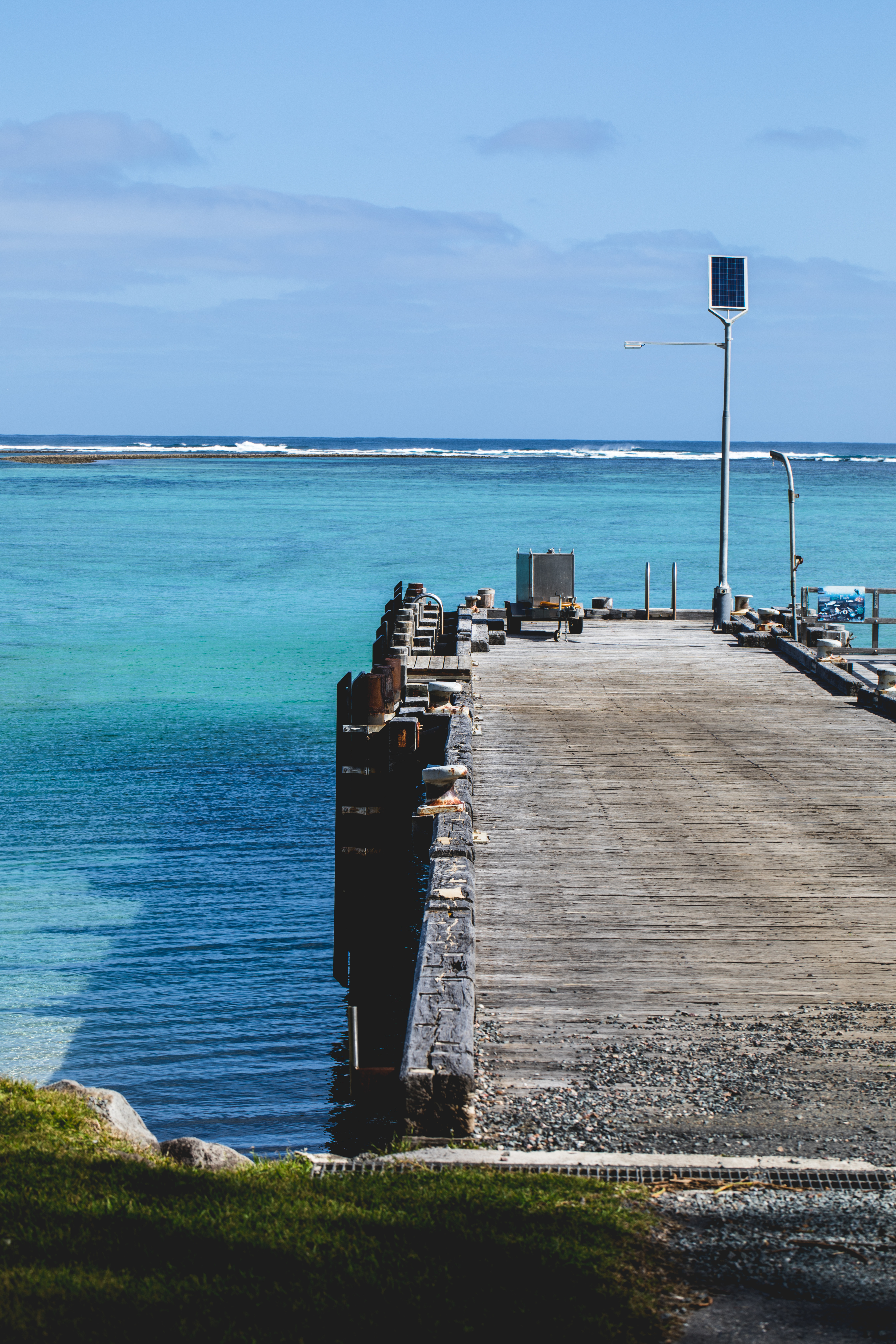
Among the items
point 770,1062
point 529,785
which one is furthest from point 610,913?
point 529,785

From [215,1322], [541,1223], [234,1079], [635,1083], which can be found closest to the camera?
[215,1322]

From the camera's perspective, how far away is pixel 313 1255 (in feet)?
16.7

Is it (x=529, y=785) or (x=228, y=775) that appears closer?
(x=529, y=785)

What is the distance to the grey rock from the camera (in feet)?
20.6

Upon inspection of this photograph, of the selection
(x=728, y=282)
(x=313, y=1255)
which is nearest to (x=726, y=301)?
(x=728, y=282)

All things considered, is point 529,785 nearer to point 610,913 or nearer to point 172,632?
point 610,913

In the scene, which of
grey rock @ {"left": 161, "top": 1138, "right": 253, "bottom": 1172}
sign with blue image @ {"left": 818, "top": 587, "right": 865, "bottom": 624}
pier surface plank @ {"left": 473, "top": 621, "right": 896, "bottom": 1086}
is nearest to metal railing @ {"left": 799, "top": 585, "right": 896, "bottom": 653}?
sign with blue image @ {"left": 818, "top": 587, "right": 865, "bottom": 624}

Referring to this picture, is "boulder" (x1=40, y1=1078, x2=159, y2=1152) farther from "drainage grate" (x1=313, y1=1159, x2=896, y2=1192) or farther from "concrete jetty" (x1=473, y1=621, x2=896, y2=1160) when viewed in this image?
"concrete jetty" (x1=473, y1=621, x2=896, y2=1160)

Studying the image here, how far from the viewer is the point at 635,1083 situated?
7.12 meters

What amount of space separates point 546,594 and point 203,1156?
2061 cm

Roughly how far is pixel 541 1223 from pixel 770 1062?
7.93ft

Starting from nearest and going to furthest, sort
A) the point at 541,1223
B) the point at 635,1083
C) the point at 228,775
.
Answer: the point at 541,1223
the point at 635,1083
the point at 228,775

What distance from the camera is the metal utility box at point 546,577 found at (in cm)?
2592

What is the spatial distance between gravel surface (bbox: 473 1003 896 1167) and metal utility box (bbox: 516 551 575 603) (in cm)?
1808
